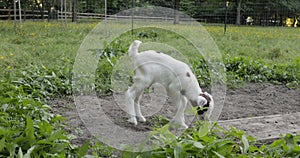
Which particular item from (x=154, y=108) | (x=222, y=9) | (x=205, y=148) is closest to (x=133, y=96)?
(x=154, y=108)

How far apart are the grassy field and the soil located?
0.25 metres

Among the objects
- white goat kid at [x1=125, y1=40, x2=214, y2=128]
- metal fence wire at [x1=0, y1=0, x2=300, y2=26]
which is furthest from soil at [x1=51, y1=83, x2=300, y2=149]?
metal fence wire at [x1=0, y1=0, x2=300, y2=26]

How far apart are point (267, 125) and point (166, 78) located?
1.50 m

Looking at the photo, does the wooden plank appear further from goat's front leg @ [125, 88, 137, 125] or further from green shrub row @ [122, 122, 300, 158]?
goat's front leg @ [125, 88, 137, 125]

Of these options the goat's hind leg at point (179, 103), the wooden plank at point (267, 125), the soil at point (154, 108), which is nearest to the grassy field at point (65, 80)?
the goat's hind leg at point (179, 103)

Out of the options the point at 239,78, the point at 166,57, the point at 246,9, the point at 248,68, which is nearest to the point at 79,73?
the point at 166,57

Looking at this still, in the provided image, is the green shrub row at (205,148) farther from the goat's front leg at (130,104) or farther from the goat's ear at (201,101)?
the goat's front leg at (130,104)

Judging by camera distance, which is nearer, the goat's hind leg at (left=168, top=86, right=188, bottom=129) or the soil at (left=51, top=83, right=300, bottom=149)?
the goat's hind leg at (left=168, top=86, right=188, bottom=129)

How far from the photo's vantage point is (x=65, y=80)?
5.69 metres

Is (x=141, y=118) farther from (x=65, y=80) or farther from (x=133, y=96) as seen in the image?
(x=65, y=80)

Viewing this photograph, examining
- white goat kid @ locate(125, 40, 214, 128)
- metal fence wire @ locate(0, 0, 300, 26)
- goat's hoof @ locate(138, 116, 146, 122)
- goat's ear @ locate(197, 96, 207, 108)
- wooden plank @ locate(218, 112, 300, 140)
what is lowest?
wooden plank @ locate(218, 112, 300, 140)

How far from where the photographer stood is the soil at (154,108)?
3.83 m

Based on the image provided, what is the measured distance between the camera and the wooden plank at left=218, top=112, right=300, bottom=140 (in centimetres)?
391

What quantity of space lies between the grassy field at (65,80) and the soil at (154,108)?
0.25m
